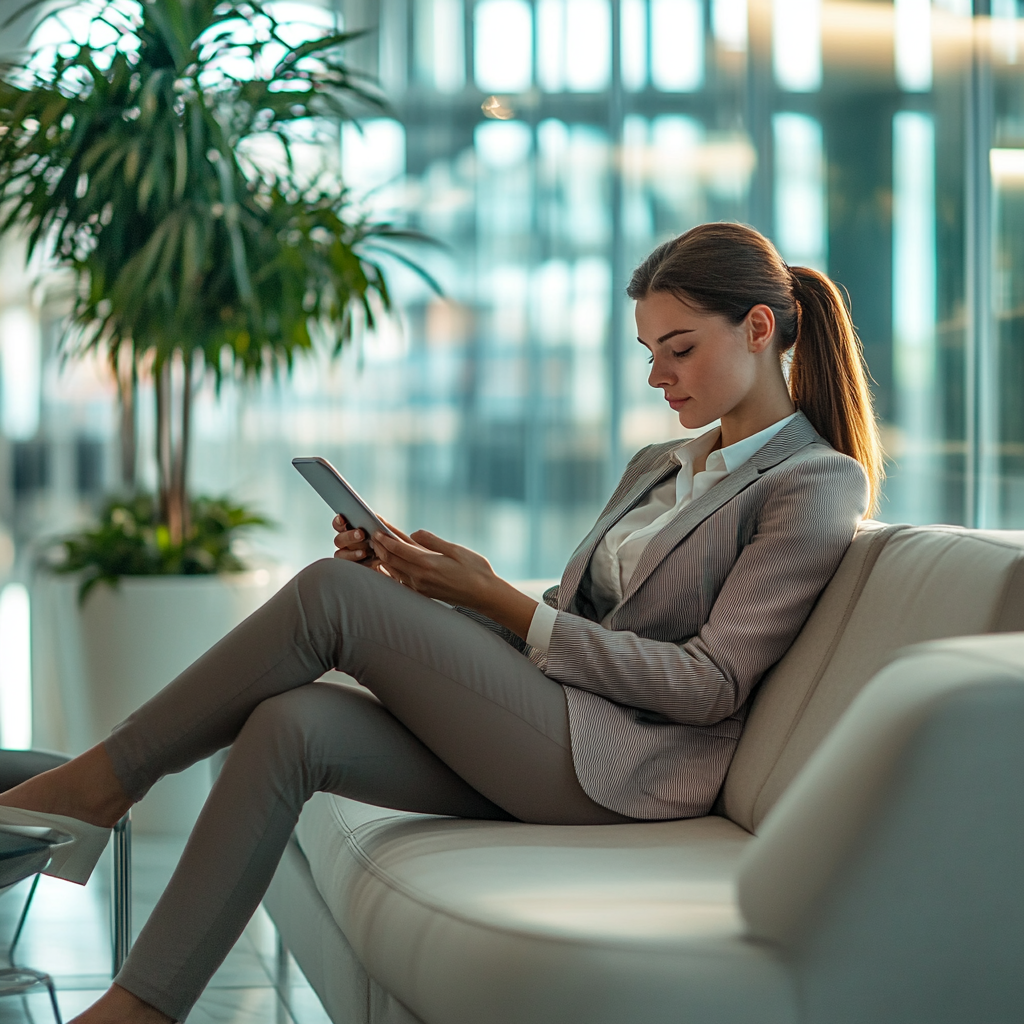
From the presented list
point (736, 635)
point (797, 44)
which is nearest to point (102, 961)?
point (736, 635)

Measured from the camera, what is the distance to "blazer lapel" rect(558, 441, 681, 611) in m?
1.77

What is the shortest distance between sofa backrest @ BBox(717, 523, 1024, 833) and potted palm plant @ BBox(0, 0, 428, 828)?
5.65ft

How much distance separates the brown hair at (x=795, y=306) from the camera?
167 cm

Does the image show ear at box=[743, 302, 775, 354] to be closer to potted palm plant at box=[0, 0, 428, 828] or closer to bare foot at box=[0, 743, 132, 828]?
bare foot at box=[0, 743, 132, 828]

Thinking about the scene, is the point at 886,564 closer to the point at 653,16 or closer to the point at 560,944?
the point at 560,944

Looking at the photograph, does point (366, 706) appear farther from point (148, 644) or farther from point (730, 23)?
point (730, 23)

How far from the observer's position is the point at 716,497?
163 cm

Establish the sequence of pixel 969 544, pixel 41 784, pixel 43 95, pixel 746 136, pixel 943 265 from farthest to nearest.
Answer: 1. pixel 746 136
2. pixel 943 265
3. pixel 43 95
4. pixel 41 784
5. pixel 969 544

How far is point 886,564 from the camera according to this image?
146 centimetres

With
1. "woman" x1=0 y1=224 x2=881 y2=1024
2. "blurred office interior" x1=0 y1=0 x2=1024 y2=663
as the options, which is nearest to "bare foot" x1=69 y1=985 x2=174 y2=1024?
"woman" x1=0 y1=224 x2=881 y2=1024

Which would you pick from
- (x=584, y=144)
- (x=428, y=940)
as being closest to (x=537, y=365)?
(x=584, y=144)

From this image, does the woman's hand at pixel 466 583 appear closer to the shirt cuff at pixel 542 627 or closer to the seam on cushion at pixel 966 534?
the shirt cuff at pixel 542 627

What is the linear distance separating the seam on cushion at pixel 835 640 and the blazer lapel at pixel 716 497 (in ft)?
0.62

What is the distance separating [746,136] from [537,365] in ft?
3.51
